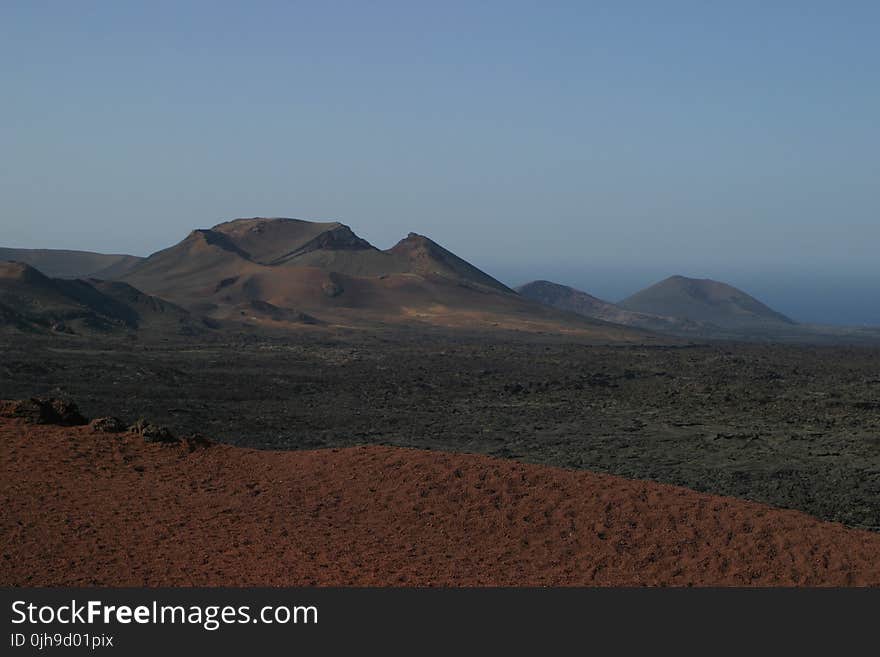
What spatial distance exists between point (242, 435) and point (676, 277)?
13440 centimetres

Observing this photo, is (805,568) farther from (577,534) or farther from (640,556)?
(577,534)

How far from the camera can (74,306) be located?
59.1 metres

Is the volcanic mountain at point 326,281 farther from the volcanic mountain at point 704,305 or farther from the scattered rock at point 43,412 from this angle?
the scattered rock at point 43,412

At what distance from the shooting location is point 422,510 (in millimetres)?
12445

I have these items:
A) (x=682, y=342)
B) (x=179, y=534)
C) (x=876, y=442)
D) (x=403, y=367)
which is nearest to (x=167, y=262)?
(x=682, y=342)

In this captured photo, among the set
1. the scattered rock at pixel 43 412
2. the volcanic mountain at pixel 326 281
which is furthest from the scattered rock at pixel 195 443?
the volcanic mountain at pixel 326 281

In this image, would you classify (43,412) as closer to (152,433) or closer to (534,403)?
(152,433)

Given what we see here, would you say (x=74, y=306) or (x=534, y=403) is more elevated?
(x=74, y=306)

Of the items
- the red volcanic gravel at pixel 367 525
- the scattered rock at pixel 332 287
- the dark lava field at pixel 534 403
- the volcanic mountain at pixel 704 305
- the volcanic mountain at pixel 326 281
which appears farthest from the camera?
the volcanic mountain at pixel 704 305

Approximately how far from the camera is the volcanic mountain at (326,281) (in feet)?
266

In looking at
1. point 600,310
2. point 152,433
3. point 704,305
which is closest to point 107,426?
point 152,433

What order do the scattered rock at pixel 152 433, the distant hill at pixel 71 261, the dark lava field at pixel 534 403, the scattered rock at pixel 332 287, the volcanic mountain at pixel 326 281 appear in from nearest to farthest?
the scattered rock at pixel 152 433 < the dark lava field at pixel 534 403 < the volcanic mountain at pixel 326 281 < the scattered rock at pixel 332 287 < the distant hill at pixel 71 261

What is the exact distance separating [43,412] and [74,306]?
47317 millimetres

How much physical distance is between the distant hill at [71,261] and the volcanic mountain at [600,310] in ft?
193
